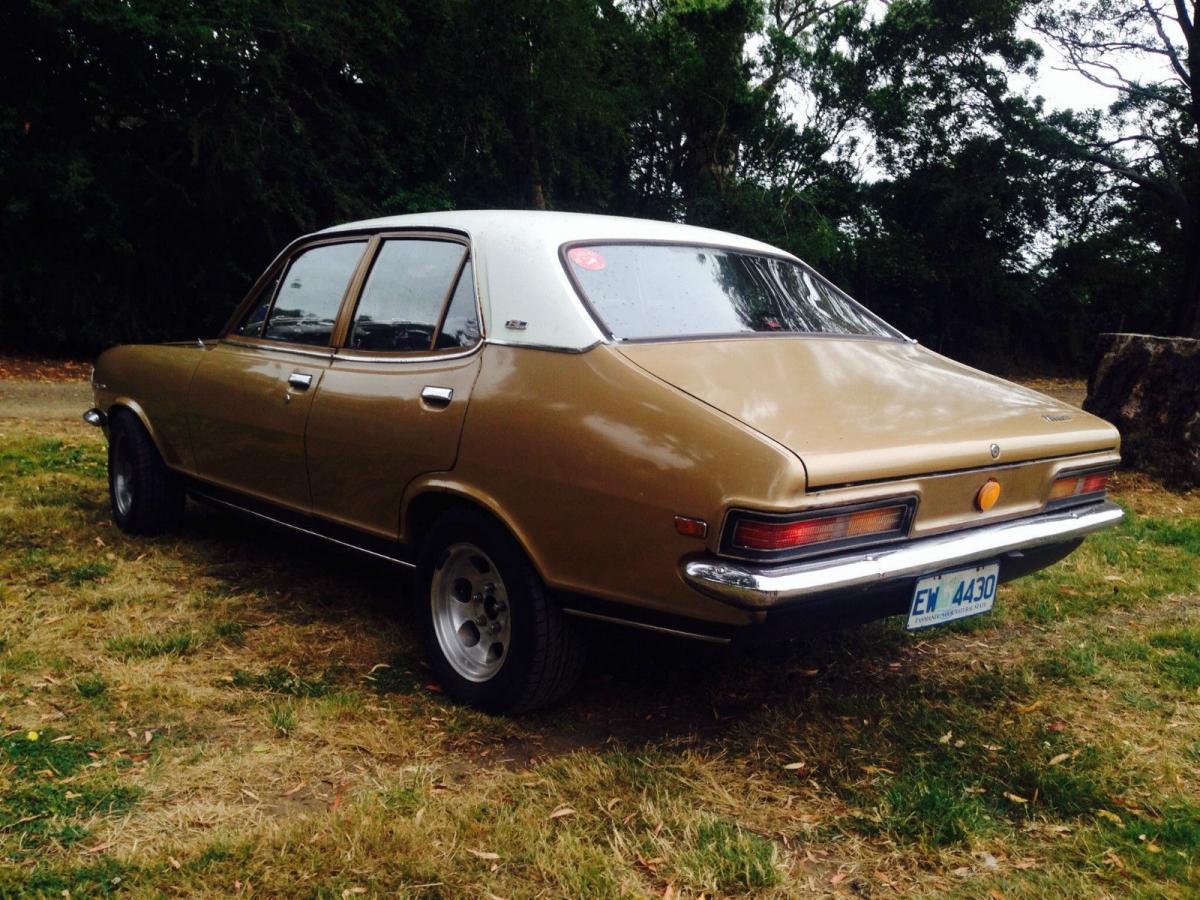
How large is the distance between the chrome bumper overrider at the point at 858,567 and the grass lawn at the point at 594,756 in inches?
23.8

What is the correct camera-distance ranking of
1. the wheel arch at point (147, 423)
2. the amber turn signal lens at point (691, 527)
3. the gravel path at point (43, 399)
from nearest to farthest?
the amber turn signal lens at point (691, 527)
the wheel arch at point (147, 423)
the gravel path at point (43, 399)

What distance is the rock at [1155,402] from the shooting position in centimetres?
685

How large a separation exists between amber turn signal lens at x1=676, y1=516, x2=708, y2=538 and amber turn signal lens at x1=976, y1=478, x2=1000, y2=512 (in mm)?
922

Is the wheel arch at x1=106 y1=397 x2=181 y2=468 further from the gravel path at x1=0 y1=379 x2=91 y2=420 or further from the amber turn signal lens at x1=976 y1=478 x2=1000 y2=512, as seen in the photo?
the gravel path at x1=0 y1=379 x2=91 y2=420

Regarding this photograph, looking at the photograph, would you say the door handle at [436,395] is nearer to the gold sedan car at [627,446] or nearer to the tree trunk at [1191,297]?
the gold sedan car at [627,446]

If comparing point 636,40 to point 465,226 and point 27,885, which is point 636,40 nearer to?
point 465,226

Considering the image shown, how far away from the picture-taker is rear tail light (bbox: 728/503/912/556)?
8.41 feet

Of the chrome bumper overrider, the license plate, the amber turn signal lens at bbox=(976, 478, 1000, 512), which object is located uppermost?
the amber turn signal lens at bbox=(976, 478, 1000, 512)

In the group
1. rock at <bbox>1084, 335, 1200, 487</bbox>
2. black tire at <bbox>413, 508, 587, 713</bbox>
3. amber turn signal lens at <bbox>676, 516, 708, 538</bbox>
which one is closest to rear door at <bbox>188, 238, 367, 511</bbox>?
black tire at <bbox>413, 508, 587, 713</bbox>

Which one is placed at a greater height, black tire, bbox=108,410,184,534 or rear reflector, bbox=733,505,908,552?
rear reflector, bbox=733,505,908,552

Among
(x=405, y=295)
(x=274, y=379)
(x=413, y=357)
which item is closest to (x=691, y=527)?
(x=413, y=357)

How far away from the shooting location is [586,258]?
3.38m

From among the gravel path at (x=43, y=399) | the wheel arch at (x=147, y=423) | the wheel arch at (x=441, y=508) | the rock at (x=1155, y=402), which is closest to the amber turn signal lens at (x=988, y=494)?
the wheel arch at (x=441, y=508)

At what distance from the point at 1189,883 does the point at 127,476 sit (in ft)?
16.1
